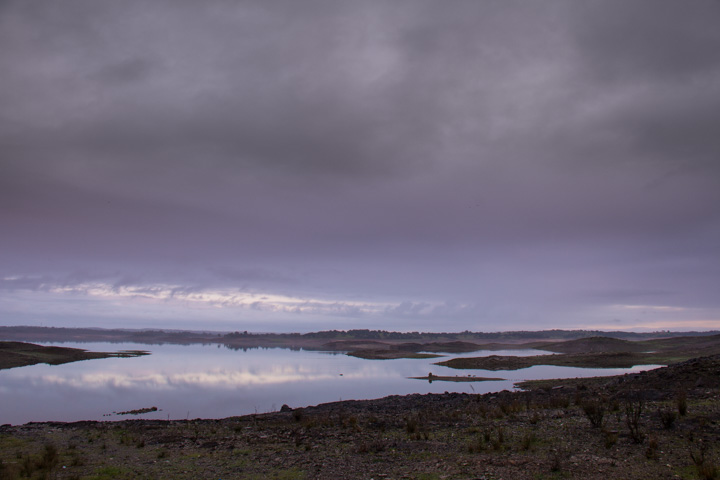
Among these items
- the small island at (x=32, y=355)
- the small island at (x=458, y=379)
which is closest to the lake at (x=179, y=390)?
the small island at (x=458, y=379)

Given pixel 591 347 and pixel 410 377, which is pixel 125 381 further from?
pixel 591 347

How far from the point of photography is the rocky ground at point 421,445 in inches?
467

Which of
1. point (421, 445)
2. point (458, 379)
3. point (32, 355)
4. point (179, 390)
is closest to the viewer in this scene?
point (421, 445)

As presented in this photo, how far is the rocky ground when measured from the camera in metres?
11.9

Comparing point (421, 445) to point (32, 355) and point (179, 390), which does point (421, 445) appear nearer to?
point (179, 390)

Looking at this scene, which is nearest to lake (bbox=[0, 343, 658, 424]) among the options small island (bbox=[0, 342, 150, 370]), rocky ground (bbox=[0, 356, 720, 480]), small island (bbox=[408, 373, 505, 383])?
small island (bbox=[408, 373, 505, 383])

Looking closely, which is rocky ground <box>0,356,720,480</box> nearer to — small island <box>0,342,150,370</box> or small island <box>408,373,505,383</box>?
small island <box>408,373,505,383</box>

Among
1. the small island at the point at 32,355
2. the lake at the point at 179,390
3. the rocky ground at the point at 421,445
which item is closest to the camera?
the rocky ground at the point at 421,445

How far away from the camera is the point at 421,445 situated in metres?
15.6

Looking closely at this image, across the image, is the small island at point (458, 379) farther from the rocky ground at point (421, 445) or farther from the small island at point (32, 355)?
the small island at point (32, 355)

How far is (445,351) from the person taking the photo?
131 metres

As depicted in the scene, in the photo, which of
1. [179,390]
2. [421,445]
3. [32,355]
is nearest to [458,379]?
[179,390]

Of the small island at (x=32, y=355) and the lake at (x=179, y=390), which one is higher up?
the lake at (x=179, y=390)

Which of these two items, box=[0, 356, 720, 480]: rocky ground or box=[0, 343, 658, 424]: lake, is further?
box=[0, 343, 658, 424]: lake
